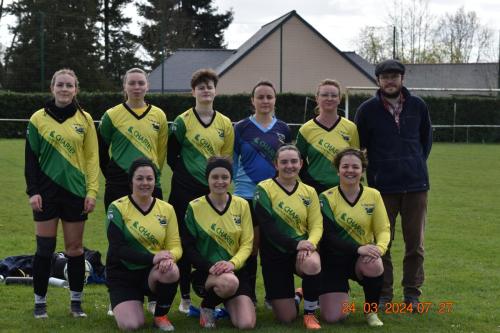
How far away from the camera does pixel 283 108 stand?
29406 mm

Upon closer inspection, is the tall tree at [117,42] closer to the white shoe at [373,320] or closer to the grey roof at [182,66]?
the grey roof at [182,66]

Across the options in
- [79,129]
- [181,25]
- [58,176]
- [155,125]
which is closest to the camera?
[58,176]

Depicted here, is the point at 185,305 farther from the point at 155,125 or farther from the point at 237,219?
the point at 155,125

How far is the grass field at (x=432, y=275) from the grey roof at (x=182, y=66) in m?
21.3

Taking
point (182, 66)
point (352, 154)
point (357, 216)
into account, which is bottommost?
point (357, 216)

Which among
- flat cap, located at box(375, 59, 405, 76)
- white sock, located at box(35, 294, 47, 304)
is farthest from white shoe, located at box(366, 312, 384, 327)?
white sock, located at box(35, 294, 47, 304)

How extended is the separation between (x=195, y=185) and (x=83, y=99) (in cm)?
2313

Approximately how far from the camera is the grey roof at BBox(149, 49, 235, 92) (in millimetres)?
36562

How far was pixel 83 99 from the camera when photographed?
2778cm

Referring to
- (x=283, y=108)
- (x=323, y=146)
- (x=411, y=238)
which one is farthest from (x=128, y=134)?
(x=283, y=108)

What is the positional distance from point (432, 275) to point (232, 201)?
8.88 feet

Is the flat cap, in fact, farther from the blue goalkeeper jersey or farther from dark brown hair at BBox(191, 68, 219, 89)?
dark brown hair at BBox(191, 68, 219, 89)

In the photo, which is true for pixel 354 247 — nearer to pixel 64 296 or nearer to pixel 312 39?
pixel 64 296

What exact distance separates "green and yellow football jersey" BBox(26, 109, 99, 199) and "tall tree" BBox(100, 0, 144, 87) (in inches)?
1207
